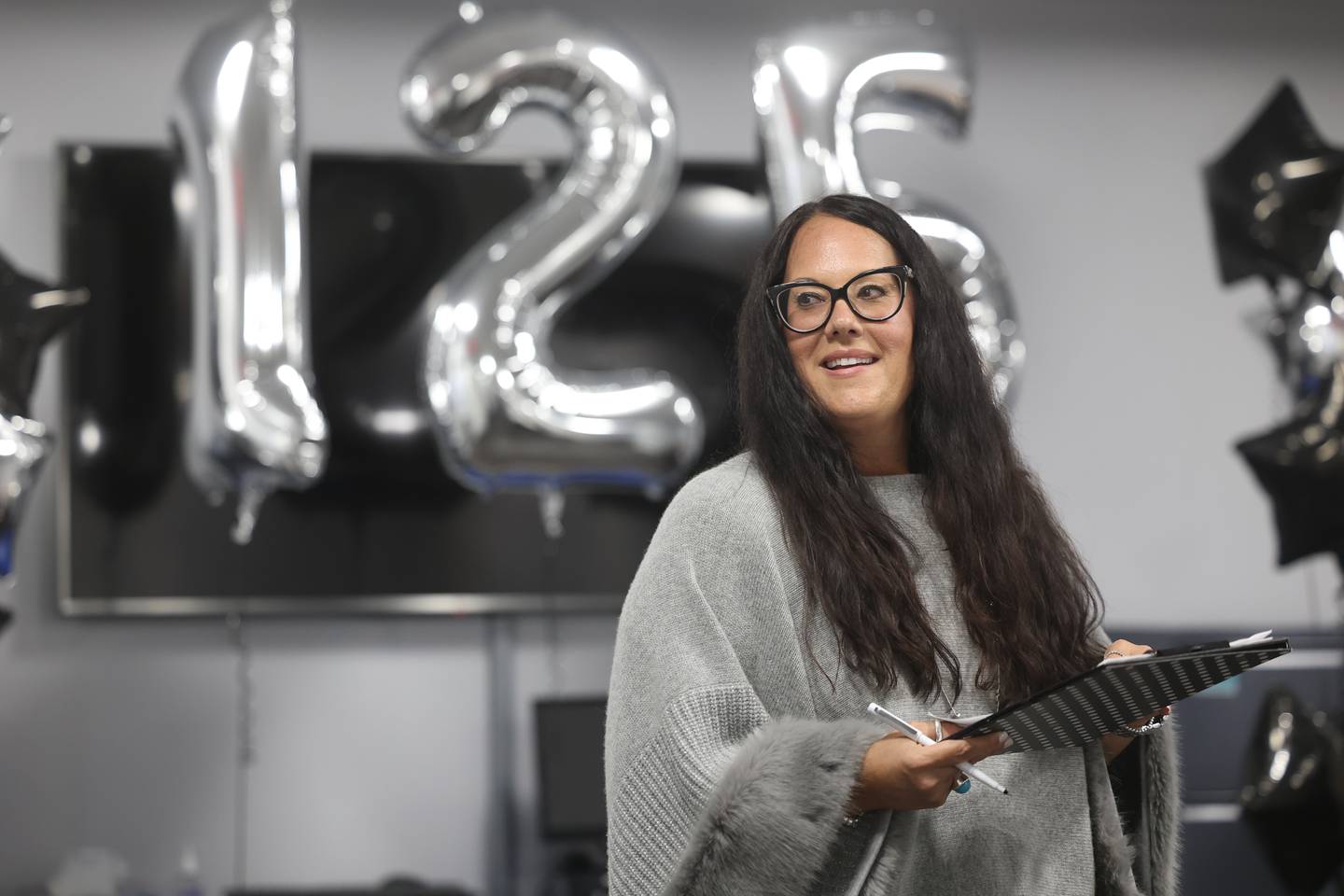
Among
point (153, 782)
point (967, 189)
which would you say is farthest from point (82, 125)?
point (967, 189)

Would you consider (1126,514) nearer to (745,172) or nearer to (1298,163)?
(1298,163)

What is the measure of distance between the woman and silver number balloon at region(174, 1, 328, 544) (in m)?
1.28

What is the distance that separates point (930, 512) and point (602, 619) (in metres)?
2.03

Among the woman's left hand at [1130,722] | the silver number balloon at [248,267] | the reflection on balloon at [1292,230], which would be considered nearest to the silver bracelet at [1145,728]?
the woman's left hand at [1130,722]

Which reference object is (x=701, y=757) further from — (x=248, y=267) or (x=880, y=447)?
(x=248, y=267)

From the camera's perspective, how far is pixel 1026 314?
363 centimetres

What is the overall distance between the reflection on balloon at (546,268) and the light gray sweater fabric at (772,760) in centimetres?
124

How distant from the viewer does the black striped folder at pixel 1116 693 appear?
A: 112cm

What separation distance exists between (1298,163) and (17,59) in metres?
2.69

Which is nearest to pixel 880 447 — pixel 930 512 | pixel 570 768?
pixel 930 512

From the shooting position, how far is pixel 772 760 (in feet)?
3.92

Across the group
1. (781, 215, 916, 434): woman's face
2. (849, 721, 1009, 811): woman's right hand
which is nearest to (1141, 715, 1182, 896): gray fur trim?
(849, 721, 1009, 811): woman's right hand

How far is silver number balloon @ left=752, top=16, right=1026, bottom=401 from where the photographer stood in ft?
9.04

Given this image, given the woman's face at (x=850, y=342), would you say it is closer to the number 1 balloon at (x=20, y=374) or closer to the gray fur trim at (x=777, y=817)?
the gray fur trim at (x=777, y=817)
